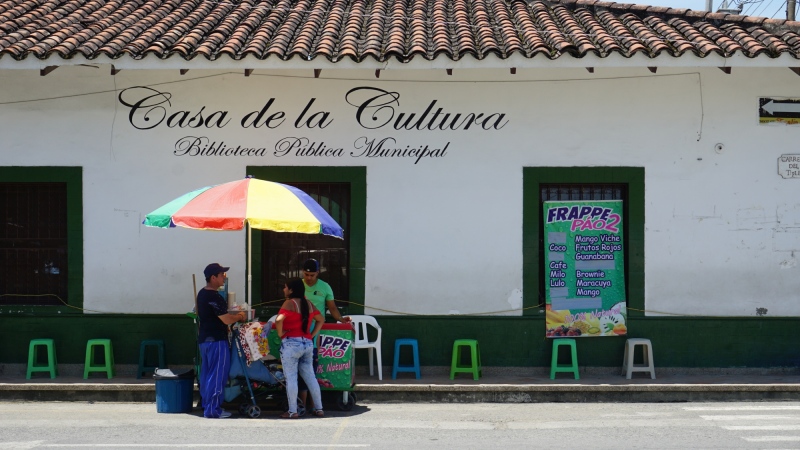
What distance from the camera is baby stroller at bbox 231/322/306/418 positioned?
37.6 ft

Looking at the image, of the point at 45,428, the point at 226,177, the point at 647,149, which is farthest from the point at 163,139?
the point at 647,149

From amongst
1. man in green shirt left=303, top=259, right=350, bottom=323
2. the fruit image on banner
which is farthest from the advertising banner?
the fruit image on banner

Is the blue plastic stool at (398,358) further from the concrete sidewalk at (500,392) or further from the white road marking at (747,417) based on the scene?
the white road marking at (747,417)

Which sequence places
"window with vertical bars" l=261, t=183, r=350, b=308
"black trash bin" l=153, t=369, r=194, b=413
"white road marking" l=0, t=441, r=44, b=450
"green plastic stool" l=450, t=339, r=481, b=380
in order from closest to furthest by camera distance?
"white road marking" l=0, t=441, r=44, b=450 → "black trash bin" l=153, t=369, r=194, b=413 → "green plastic stool" l=450, t=339, r=481, b=380 → "window with vertical bars" l=261, t=183, r=350, b=308

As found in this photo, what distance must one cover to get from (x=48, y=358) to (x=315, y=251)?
3.65m

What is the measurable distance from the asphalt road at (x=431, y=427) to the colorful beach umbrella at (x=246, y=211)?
1.83 m

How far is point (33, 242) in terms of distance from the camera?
1430 centimetres

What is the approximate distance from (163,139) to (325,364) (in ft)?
13.7

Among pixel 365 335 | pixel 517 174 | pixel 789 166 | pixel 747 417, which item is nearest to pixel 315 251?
pixel 365 335

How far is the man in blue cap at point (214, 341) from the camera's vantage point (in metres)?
11.4

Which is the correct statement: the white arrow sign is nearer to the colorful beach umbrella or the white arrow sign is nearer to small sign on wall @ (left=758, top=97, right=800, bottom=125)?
small sign on wall @ (left=758, top=97, right=800, bottom=125)

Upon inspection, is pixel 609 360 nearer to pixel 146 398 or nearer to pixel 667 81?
pixel 667 81

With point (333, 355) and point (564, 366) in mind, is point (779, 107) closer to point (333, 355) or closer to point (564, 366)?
point (564, 366)

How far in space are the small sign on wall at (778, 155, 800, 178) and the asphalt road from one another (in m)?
3.27
